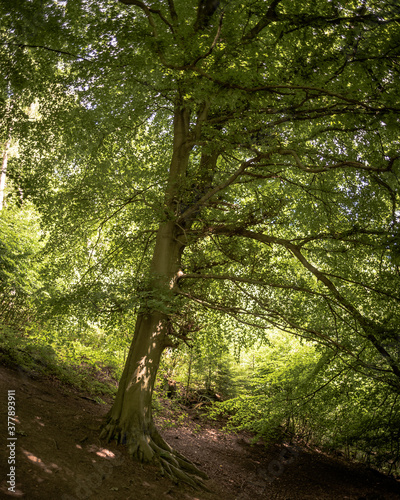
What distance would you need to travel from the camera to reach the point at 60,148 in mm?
6328

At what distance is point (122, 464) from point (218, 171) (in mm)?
4928

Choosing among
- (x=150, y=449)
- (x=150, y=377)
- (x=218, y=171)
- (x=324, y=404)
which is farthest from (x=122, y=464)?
(x=218, y=171)

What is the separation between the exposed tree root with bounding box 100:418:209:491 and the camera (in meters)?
5.41

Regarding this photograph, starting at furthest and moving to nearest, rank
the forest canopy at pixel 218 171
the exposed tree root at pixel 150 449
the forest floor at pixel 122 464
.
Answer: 1. the exposed tree root at pixel 150 449
2. the forest canopy at pixel 218 171
3. the forest floor at pixel 122 464

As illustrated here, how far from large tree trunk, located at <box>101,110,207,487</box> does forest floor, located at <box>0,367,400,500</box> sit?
0.82 ft

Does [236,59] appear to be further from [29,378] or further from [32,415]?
[29,378]

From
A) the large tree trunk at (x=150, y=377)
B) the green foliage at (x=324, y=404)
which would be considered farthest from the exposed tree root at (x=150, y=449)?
the green foliage at (x=324, y=404)

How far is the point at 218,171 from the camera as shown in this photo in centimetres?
639

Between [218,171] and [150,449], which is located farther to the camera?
[218,171]

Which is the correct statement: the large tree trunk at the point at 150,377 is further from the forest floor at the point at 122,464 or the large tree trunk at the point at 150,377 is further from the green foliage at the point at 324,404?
the green foliage at the point at 324,404

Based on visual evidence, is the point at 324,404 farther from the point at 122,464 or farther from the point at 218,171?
the point at 218,171

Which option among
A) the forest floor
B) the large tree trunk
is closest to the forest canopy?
the large tree trunk

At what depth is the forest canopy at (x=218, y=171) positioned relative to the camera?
4.25 meters

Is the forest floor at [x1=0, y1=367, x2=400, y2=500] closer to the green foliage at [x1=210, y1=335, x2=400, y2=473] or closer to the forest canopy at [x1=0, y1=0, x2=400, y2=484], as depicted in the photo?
the forest canopy at [x1=0, y1=0, x2=400, y2=484]
